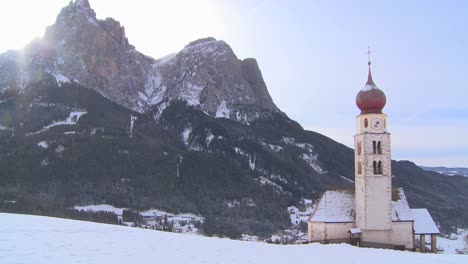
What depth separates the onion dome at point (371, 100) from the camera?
2276 inches

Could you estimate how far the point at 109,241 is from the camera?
25.7 m

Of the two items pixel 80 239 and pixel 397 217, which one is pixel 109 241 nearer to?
pixel 80 239

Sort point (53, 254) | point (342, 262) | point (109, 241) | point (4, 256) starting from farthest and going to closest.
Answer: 1. point (109, 241)
2. point (342, 262)
3. point (53, 254)
4. point (4, 256)

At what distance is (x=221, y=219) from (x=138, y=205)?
30.1 m

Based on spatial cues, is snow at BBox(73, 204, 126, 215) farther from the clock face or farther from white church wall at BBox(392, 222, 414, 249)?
white church wall at BBox(392, 222, 414, 249)

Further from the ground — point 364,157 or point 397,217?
point 364,157

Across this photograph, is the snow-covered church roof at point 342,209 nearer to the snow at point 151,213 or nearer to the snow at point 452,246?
the snow at point 452,246

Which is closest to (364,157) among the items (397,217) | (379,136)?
(379,136)

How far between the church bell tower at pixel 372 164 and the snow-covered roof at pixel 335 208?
1275 mm

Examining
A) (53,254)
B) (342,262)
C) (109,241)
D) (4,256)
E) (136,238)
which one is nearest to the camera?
(4,256)

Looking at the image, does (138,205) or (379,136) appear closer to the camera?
(379,136)

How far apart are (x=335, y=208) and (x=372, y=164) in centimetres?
598

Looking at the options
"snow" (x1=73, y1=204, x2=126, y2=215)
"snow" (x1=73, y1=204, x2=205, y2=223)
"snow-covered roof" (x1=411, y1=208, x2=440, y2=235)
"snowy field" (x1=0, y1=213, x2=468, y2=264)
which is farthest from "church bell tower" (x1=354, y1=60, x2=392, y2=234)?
"snow" (x1=73, y1=204, x2=126, y2=215)

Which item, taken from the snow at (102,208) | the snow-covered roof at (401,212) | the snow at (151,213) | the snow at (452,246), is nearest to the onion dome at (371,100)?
the snow-covered roof at (401,212)
